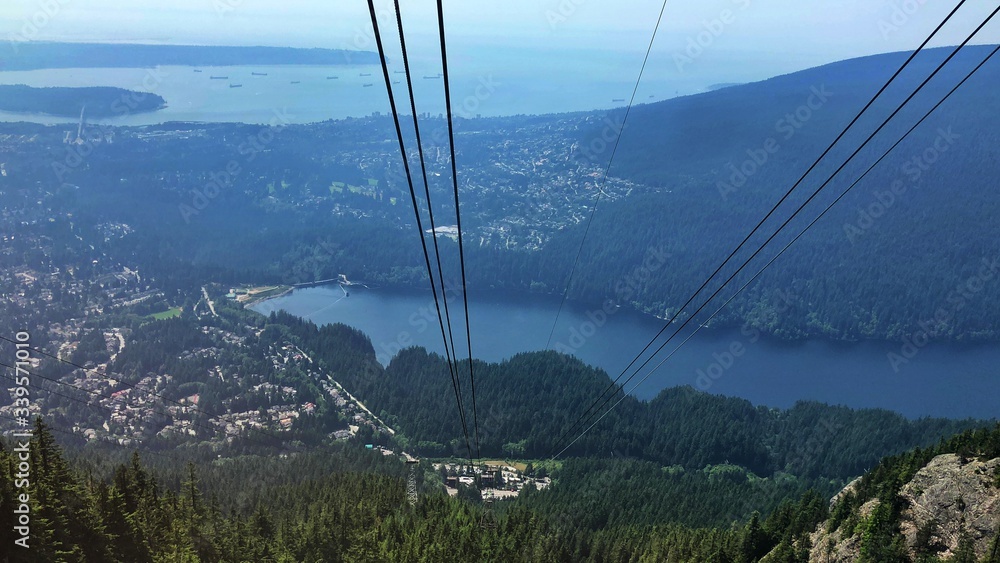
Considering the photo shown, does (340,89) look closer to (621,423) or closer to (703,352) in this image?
(703,352)

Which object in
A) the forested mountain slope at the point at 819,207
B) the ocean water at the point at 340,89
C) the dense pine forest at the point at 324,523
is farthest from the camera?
the ocean water at the point at 340,89

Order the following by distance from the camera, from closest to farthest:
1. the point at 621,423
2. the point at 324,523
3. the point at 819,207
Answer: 1. the point at 324,523
2. the point at 621,423
3. the point at 819,207

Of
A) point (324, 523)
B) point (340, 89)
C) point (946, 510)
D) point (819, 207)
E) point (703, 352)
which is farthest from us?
point (340, 89)

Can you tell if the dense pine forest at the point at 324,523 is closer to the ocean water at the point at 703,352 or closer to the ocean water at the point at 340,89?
the ocean water at the point at 703,352

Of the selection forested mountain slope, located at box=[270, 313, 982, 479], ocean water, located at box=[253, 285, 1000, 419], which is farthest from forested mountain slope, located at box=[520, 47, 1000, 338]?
forested mountain slope, located at box=[270, 313, 982, 479]

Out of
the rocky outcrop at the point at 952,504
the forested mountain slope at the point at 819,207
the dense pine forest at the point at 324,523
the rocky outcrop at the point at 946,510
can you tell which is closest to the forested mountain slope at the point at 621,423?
the dense pine forest at the point at 324,523

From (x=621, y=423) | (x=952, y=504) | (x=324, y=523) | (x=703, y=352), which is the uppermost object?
(x=703, y=352)

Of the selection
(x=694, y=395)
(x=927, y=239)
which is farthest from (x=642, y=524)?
(x=927, y=239)

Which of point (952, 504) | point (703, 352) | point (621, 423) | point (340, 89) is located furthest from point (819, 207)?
point (340, 89)

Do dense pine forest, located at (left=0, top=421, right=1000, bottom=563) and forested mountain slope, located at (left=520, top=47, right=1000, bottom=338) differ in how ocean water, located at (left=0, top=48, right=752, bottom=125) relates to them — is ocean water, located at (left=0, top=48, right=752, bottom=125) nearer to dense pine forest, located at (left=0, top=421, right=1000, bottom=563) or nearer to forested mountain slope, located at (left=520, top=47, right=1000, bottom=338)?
forested mountain slope, located at (left=520, top=47, right=1000, bottom=338)
